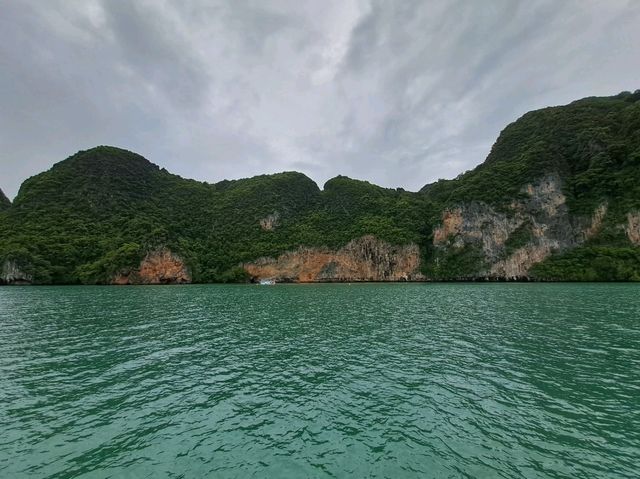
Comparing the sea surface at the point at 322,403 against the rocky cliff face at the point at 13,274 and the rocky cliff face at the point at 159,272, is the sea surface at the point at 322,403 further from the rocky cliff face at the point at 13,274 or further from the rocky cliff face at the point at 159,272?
the rocky cliff face at the point at 13,274

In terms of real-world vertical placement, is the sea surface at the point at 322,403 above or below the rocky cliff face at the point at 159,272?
below

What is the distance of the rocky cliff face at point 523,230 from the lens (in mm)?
104500

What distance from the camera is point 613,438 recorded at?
374 inches

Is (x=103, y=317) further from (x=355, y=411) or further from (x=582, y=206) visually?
(x=582, y=206)

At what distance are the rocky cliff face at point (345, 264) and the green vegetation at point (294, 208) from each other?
12.2 feet

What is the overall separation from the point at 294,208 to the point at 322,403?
151 metres

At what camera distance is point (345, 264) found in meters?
131

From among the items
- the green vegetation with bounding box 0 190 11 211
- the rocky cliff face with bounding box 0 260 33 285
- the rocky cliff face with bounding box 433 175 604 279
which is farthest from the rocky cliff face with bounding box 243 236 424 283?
the green vegetation with bounding box 0 190 11 211

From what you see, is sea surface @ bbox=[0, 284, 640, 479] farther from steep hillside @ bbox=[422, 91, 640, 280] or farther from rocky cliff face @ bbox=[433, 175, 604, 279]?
rocky cliff face @ bbox=[433, 175, 604, 279]

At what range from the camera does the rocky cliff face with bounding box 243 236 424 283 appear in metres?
129

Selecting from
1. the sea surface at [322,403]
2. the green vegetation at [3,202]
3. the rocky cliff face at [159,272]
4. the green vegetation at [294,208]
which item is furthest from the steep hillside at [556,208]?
the green vegetation at [3,202]

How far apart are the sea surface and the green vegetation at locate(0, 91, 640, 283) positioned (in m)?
86.0

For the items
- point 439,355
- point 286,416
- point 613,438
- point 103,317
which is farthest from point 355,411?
point 103,317

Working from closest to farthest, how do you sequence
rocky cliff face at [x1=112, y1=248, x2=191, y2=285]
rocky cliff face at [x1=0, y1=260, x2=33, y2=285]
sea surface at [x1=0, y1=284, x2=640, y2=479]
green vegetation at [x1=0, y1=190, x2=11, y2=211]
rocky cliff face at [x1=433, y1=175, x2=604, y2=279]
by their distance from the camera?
sea surface at [x1=0, y1=284, x2=640, y2=479] → rocky cliff face at [x1=0, y1=260, x2=33, y2=285] → rocky cliff face at [x1=112, y1=248, x2=191, y2=285] → rocky cliff face at [x1=433, y1=175, x2=604, y2=279] → green vegetation at [x1=0, y1=190, x2=11, y2=211]
